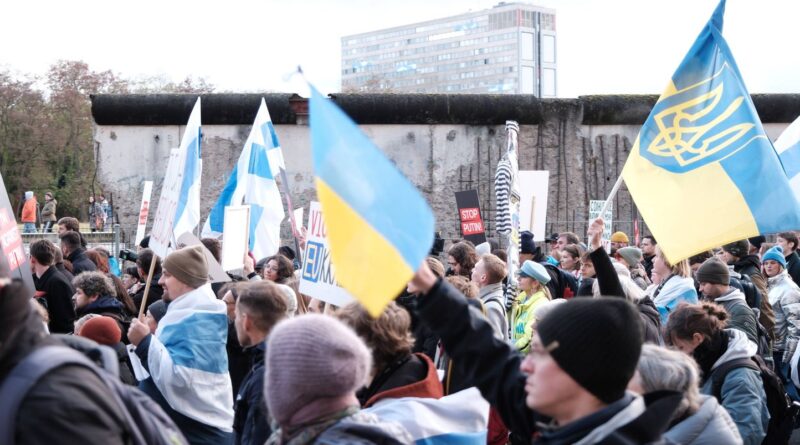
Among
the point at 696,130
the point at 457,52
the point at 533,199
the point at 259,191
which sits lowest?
the point at 533,199

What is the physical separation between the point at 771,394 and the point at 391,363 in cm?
226

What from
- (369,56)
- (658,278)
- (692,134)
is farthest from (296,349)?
(369,56)

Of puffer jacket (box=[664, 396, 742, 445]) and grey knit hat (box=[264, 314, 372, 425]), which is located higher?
grey knit hat (box=[264, 314, 372, 425])

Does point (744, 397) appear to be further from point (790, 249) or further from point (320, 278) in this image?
point (790, 249)

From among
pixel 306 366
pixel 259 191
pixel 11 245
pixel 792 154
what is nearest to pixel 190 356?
pixel 11 245

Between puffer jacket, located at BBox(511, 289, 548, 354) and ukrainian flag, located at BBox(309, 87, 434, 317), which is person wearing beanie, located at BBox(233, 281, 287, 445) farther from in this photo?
puffer jacket, located at BBox(511, 289, 548, 354)

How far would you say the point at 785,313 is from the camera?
8.03m

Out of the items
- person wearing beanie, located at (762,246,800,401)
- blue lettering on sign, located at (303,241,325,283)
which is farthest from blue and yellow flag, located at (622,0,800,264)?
person wearing beanie, located at (762,246,800,401)

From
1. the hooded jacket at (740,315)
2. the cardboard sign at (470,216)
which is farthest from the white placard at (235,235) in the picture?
the cardboard sign at (470,216)

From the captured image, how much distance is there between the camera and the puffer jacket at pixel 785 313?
7744 mm

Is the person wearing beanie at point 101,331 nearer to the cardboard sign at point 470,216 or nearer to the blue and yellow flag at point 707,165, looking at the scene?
the blue and yellow flag at point 707,165

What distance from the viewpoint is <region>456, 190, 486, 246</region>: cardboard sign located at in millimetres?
11469

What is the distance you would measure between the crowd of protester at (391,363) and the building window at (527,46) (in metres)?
108

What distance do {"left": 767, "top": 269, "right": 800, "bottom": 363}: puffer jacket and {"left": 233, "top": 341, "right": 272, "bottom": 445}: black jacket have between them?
5.01 m
